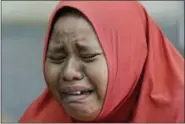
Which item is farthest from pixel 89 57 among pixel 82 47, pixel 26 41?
pixel 26 41

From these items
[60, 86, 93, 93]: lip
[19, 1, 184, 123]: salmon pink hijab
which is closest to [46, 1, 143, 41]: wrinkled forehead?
[19, 1, 184, 123]: salmon pink hijab

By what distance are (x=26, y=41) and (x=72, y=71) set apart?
28cm

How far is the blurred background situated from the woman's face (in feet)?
0.54

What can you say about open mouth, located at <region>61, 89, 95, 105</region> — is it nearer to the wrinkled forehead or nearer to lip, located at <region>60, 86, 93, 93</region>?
lip, located at <region>60, 86, 93, 93</region>

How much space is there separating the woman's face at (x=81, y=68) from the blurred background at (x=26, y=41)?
17 centimetres

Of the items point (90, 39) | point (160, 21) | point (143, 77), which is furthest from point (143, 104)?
point (160, 21)

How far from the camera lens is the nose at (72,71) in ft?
2.25

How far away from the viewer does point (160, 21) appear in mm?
958

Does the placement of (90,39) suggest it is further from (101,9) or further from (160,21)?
(160,21)

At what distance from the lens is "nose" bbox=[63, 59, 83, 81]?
0.68m

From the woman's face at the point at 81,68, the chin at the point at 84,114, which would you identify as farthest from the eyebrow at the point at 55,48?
the chin at the point at 84,114

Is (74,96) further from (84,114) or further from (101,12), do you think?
(101,12)

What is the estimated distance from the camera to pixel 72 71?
2.25 feet

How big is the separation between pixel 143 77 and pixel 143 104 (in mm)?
52
